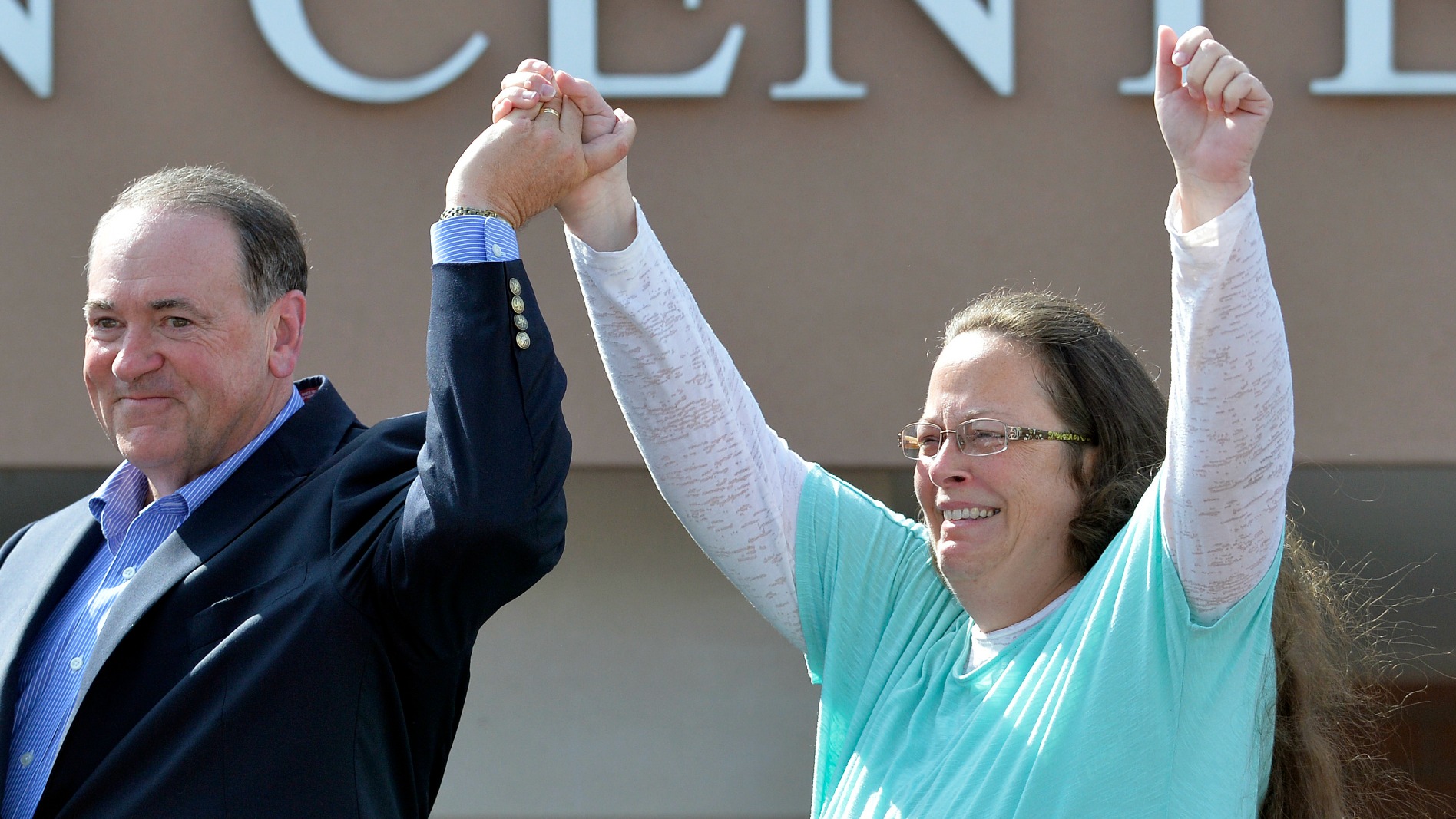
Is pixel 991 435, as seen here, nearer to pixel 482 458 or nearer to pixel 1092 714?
pixel 1092 714

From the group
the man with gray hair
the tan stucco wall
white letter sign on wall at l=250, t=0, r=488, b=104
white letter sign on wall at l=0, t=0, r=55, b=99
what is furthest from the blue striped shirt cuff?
white letter sign on wall at l=0, t=0, r=55, b=99

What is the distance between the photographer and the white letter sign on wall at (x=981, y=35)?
4488 mm

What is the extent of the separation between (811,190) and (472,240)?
3.11 m

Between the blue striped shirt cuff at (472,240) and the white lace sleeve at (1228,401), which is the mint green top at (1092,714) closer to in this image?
the white lace sleeve at (1228,401)

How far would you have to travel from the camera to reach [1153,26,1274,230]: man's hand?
147cm

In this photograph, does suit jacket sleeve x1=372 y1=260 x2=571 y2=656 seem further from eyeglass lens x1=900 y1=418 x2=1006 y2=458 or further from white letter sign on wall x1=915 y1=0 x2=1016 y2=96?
white letter sign on wall x1=915 y1=0 x2=1016 y2=96

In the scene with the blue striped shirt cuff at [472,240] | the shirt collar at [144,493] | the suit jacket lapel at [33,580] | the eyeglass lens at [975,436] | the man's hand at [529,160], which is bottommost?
the suit jacket lapel at [33,580]

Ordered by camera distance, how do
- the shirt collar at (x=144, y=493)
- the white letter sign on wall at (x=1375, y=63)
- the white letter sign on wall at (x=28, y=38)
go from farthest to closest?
the white letter sign on wall at (x=28, y=38)
the white letter sign on wall at (x=1375, y=63)
the shirt collar at (x=144, y=493)

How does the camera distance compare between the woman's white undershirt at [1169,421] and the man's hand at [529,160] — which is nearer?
the woman's white undershirt at [1169,421]

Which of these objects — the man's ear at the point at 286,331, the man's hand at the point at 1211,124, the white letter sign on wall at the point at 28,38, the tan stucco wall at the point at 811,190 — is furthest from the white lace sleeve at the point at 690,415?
→ the white letter sign on wall at the point at 28,38

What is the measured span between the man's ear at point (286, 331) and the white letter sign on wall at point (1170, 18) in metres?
3.27

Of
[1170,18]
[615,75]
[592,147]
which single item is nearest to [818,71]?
[615,75]

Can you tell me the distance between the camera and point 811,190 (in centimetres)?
456

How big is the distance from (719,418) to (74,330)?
3499 millimetres
